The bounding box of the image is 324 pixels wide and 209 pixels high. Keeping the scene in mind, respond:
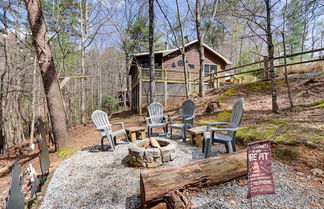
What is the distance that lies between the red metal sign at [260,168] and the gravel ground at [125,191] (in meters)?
0.48

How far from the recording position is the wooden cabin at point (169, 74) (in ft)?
38.4

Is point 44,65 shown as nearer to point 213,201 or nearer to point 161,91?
point 213,201

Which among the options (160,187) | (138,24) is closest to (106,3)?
(138,24)

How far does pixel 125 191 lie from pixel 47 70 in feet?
12.8

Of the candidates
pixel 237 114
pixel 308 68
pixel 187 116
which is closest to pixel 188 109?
pixel 187 116

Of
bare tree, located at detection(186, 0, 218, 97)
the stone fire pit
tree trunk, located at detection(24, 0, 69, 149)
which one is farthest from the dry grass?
tree trunk, located at detection(24, 0, 69, 149)

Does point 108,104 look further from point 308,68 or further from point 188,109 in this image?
point 308,68

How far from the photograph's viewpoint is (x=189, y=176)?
1.97 meters

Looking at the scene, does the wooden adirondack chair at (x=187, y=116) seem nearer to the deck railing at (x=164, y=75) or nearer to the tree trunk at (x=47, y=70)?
the tree trunk at (x=47, y=70)

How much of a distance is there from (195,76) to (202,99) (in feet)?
16.6

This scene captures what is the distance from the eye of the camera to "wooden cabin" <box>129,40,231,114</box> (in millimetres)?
11719

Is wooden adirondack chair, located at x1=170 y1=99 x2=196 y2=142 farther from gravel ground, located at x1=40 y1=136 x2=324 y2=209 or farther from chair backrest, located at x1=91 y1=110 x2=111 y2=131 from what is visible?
chair backrest, located at x1=91 y1=110 x2=111 y2=131

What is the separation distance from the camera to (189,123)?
4.58 m

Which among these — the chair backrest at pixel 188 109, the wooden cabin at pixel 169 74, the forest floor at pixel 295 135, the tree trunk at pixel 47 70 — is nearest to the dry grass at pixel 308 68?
the forest floor at pixel 295 135
